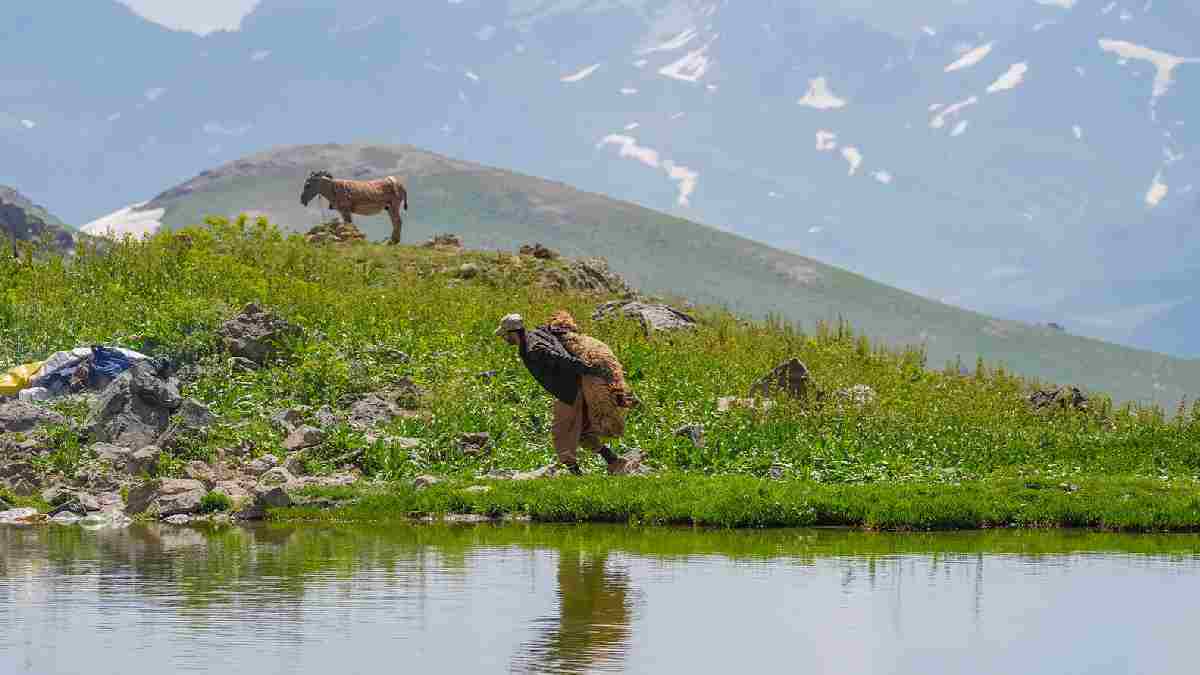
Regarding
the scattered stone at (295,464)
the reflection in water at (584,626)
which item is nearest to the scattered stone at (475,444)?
the scattered stone at (295,464)

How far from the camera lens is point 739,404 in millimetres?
35656

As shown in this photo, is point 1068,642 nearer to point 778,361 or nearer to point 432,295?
point 778,361

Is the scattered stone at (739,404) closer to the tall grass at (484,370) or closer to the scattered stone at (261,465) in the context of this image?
the tall grass at (484,370)

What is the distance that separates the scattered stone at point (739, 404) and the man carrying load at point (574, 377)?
7.26m

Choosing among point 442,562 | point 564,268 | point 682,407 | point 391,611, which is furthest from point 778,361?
point 391,611

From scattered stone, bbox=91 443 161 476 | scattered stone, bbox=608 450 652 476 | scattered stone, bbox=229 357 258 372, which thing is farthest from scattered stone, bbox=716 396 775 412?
scattered stone, bbox=91 443 161 476

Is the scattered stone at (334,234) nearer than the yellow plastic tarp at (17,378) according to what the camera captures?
No

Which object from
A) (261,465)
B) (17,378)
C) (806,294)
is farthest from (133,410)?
(806,294)

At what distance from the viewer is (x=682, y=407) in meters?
35.6

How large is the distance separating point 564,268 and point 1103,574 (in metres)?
32.8

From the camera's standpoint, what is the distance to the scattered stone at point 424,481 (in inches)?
1083

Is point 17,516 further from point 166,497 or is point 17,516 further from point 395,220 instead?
point 395,220

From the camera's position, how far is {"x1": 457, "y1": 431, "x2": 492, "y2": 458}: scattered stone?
31.2 m

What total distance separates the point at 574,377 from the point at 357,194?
26123 mm
